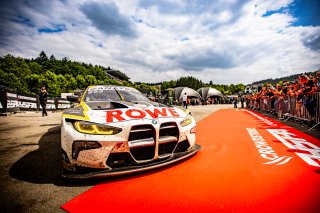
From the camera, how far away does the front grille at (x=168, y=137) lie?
2.40 metres

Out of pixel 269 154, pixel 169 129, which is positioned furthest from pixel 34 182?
pixel 269 154

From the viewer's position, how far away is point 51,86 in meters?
45.5

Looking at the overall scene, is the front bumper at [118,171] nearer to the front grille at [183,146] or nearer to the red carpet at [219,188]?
the red carpet at [219,188]

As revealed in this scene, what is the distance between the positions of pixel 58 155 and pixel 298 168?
391 cm

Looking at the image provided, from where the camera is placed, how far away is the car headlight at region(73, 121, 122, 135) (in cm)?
207

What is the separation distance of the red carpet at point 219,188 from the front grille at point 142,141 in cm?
27

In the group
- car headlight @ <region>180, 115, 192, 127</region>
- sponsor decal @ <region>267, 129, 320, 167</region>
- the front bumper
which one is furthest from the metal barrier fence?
the front bumper

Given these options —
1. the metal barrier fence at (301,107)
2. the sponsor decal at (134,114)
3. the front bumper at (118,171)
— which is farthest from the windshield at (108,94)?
the metal barrier fence at (301,107)

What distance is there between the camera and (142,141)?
2.21 m

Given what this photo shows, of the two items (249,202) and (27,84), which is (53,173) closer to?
(249,202)

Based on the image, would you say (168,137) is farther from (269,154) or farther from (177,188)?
(269,154)

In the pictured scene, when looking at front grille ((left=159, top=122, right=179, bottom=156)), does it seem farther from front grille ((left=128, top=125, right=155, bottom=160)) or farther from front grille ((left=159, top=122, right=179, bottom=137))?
front grille ((left=128, top=125, right=155, bottom=160))

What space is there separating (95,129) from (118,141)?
1.00 feet

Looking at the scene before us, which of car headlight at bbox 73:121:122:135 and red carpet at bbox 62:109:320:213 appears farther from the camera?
car headlight at bbox 73:121:122:135
